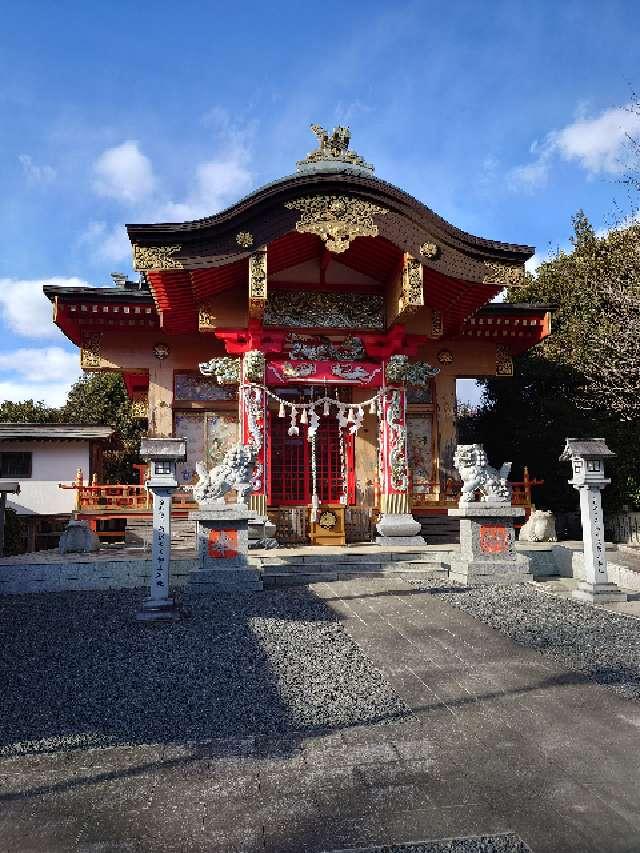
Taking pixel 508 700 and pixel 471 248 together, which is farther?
pixel 471 248

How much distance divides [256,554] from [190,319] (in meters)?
6.18

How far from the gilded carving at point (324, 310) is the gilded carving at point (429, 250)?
188 centimetres

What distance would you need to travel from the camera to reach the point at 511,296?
86.9 ft

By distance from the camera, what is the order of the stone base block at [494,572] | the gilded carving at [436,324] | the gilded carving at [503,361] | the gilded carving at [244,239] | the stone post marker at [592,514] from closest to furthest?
the stone post marker at [592,514], the stone base block at [494,572], the gilded carving at [244,239], the gilded carving at [436,324], the gilded carving at [503,361]

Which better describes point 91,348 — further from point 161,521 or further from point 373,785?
point 373,785

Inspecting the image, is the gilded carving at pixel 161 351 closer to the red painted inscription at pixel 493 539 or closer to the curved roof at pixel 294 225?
the curved roof at pixel 294 225

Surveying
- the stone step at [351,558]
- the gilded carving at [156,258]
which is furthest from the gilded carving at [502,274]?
the gilded carving at [156,258]

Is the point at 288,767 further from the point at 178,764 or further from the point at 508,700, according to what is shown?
the point at 508,700

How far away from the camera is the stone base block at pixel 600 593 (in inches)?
334

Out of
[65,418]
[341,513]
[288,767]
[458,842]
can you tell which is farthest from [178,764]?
[65,418]

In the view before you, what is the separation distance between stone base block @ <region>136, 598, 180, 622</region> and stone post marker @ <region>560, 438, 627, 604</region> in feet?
18.3

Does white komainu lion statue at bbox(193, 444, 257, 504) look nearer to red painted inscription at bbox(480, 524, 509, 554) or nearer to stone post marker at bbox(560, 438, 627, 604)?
red painted inscription at bbox(480, 524, 509, 554)

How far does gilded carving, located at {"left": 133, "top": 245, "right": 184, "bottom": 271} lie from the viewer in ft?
41.2

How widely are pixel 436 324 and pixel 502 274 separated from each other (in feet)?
6.24
